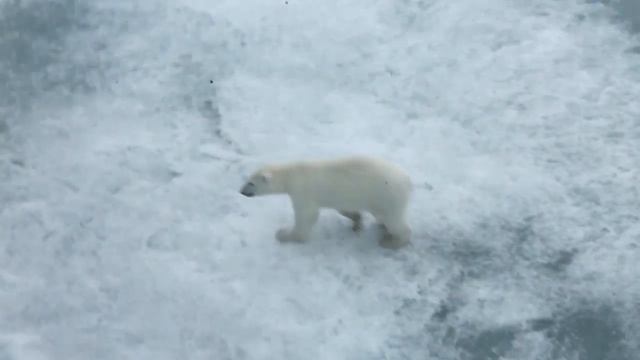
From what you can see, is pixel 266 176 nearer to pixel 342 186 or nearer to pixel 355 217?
pixel 342 186

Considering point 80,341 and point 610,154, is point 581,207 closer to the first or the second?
point 610,154

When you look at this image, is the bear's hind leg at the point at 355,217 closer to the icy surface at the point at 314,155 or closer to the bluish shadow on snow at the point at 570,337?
the icy surface at the point at 314,155

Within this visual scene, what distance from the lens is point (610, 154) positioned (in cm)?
441

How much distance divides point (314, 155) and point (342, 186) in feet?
2.08

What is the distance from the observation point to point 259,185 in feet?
12.8

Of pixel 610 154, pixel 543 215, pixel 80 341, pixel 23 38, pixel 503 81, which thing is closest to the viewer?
pixel 80 341

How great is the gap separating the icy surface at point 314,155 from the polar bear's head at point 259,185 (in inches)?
10.0

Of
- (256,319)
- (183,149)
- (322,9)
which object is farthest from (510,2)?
(256,319)

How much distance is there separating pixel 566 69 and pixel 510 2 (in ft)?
2.00

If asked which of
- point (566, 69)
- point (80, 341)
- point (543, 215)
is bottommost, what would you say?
point (80, 341)

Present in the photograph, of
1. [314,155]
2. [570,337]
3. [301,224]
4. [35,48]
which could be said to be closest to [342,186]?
[301,224]

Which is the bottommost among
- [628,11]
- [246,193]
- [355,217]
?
[355,217]

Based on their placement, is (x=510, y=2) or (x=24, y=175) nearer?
(x=24, y=175)

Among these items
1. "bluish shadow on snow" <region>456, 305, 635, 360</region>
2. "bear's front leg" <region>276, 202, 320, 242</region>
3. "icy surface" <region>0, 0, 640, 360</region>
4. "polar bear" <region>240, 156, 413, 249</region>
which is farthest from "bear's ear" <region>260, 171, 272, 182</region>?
"bluish shadow on snow" <region>456, 305, 635, 360</region>
